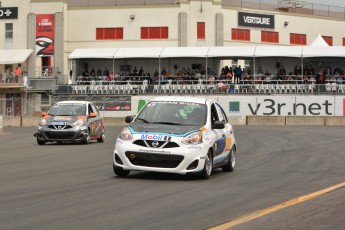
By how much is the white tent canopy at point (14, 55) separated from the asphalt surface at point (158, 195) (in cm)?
4652

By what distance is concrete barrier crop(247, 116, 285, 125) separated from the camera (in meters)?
48.3

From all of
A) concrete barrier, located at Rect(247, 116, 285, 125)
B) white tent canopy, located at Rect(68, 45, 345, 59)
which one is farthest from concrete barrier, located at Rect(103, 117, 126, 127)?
white tent canopy, located at Rect(68, 45, 345, 59)

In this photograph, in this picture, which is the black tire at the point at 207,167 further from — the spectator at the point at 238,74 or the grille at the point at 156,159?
the spectator at the point at 238,74

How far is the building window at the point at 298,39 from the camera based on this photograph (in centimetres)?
7366

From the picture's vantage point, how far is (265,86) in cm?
5419

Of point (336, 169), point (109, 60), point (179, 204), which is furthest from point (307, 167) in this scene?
point (109, 60)

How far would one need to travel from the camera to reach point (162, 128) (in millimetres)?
13859

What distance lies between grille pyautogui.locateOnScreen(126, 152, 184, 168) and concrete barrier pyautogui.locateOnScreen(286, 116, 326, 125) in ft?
116

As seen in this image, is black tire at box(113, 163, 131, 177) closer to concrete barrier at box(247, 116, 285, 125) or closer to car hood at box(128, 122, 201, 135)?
car hood at box(128, 122, 201, 135)

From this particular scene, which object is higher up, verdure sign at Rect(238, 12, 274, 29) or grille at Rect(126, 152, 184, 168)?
verdure sign at Rect(238, 12, 274, 29)

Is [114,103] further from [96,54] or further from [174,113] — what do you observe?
[174,113]

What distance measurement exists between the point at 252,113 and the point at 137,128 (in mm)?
39202

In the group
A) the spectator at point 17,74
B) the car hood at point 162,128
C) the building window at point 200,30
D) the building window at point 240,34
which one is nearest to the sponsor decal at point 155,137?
the car hood at point 162,128

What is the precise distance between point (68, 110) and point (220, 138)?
11844 mm
